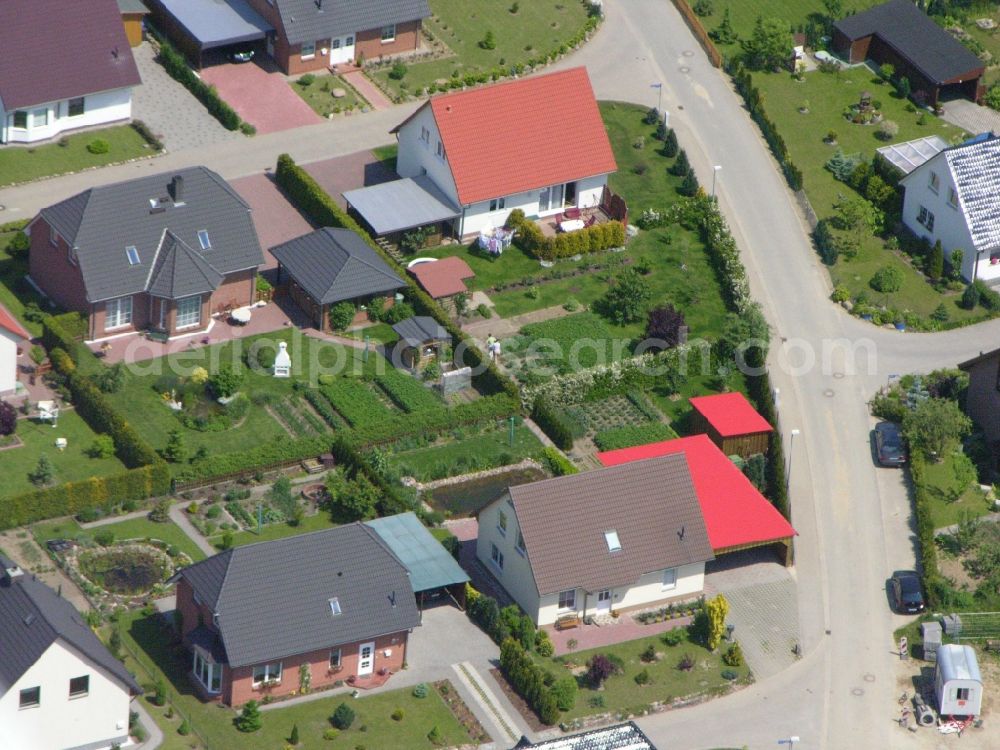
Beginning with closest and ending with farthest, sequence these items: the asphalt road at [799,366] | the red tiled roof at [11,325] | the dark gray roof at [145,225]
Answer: the asphalt road at [799,366]
the red tiled roof at [11,325]
the dark gray roof at [145,225]

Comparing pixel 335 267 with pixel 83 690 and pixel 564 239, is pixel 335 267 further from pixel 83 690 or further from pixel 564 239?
pixel 83 690

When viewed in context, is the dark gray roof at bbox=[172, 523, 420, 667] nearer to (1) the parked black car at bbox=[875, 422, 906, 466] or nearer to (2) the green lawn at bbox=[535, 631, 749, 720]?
(2) the green lawn at bbox=[535, 631, 749, 720]

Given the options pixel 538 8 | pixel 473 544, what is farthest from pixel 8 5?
Result: pixel 473 544

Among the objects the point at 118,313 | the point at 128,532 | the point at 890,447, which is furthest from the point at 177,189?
the point at 890,447

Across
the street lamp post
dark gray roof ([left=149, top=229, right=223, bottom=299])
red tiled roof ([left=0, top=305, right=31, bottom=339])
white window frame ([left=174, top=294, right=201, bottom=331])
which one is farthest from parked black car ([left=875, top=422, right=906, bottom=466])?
red tiled roof ([left=0, top=305, right=31, bottom=339])

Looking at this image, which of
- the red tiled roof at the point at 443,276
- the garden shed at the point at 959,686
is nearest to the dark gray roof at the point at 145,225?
the red tiled roof at the point at 443,276

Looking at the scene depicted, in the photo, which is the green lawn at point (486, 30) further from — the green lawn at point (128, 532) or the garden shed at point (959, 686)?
the garden shed at point (959, 686)
